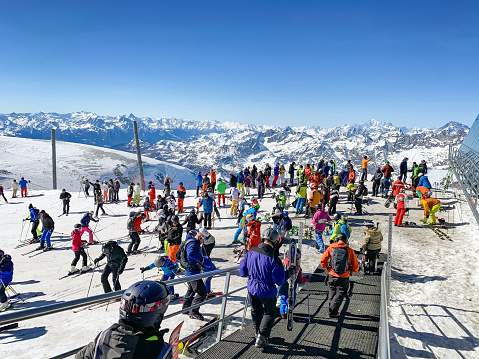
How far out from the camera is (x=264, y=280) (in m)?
4.72

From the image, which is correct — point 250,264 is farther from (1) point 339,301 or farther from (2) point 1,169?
(2) point 1,169

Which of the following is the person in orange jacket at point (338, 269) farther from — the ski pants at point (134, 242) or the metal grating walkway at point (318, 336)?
the ski pants at point (134, 242)

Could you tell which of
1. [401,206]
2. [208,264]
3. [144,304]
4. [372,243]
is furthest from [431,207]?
[144,304]

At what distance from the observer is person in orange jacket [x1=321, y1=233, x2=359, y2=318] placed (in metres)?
5.88

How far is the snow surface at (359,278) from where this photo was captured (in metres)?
5.72

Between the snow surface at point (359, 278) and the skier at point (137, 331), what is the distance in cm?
331

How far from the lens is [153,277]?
8.81 metres

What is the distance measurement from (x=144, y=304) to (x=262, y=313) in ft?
10.3

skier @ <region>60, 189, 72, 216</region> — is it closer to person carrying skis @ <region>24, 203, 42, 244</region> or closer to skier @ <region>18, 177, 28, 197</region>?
person carrying skis @ <region>24, 203, 42, 244</region>

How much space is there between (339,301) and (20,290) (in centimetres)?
937

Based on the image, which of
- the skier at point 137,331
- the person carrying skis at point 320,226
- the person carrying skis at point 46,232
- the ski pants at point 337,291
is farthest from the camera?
the person carrying skis at point 46,232

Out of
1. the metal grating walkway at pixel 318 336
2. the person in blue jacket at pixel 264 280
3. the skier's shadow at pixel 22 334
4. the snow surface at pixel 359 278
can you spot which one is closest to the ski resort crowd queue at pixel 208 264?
the person in blue jacket at pixel 264 280

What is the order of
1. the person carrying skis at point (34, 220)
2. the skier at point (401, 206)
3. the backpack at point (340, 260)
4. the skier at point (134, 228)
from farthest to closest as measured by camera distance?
1. the person carrying skis at point (34, 220)
2. the skier at point (401, 206)
3. the skier at point (134, 228)
4. the backpack at point (340, 260)

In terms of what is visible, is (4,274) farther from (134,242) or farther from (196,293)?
(196,293)
